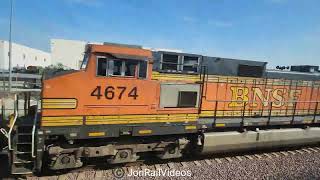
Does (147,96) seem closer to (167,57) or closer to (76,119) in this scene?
(167,57)

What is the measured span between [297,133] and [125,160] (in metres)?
6.77

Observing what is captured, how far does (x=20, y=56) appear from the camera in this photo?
196ft

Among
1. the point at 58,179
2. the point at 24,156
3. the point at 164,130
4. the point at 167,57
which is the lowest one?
the point at 58,179

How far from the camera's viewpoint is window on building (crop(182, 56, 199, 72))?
27.2 feet

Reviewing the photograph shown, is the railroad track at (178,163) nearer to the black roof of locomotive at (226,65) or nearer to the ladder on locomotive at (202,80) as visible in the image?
the ladder on locomotive at (202,80)

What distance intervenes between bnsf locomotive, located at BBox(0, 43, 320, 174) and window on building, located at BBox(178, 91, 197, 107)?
3 cm

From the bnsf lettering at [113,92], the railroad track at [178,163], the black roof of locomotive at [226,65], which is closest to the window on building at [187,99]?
the black roof of locomotive at [226,65]

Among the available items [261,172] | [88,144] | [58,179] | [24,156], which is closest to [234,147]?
[261,172]

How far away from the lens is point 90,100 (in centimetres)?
700

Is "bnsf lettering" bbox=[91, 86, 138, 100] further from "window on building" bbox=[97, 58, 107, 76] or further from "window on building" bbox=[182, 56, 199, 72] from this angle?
"window on building" bbox=[182, 56, 199, 72]

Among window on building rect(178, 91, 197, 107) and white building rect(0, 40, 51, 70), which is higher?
white building rect(0, 40, 51, 70)

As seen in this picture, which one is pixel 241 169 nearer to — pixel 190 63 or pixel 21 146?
pixel 190 63

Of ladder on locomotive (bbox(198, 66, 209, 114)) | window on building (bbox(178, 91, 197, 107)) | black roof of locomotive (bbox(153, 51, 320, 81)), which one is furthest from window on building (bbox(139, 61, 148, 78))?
ladder on locomotive (bbox(198, 66, 209, 114))

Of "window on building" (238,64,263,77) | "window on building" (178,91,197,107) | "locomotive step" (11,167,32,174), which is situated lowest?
"locomotive step" (11,167,32,174)
